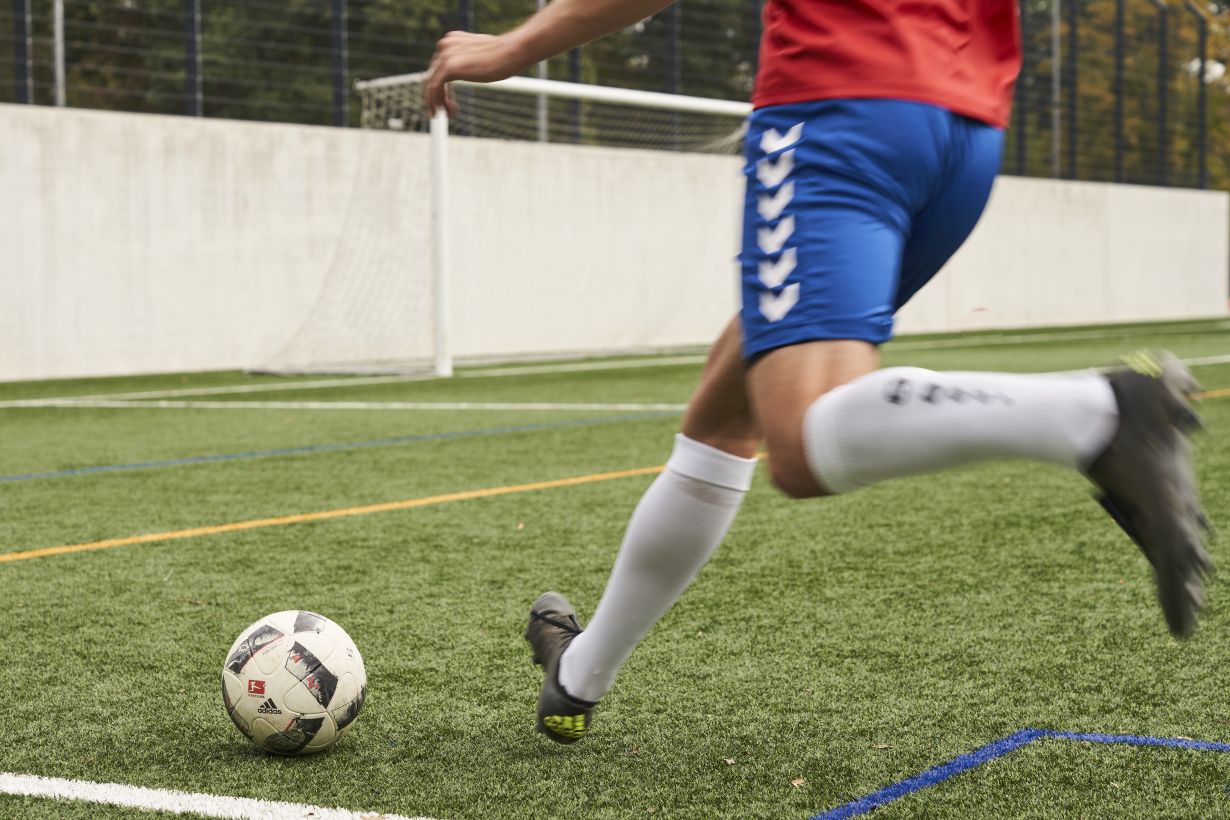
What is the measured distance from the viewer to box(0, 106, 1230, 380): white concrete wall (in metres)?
13.2

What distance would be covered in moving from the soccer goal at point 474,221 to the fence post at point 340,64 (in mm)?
247

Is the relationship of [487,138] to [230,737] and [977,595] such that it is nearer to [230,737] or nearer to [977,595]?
[977,595]

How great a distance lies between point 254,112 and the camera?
14.9 m

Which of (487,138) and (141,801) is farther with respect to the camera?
(487,138)

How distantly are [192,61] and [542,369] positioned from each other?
14.1ft

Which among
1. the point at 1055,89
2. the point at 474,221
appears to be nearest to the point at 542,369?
the point at 474,221

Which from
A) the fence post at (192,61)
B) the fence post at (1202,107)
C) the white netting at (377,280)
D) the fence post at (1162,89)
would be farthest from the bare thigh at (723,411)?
the fence post at (1202,107)

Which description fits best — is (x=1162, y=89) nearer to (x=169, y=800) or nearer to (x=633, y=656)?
(x=633, y=656)

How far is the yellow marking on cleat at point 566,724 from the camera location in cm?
254

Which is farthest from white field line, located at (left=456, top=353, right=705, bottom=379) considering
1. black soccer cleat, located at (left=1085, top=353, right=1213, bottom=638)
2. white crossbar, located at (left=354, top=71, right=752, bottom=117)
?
black soccer cleat, located at (left=1085, top=353, right=1213, bottom=638)

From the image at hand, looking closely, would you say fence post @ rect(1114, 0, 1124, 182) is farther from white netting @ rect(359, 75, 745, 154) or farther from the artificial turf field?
the artificial turf field

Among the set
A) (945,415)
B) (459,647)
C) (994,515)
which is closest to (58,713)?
(459,647)

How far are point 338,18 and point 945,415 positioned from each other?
1410cm

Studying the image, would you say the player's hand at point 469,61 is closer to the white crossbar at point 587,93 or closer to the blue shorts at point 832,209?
the blue shorts at point 832,209
